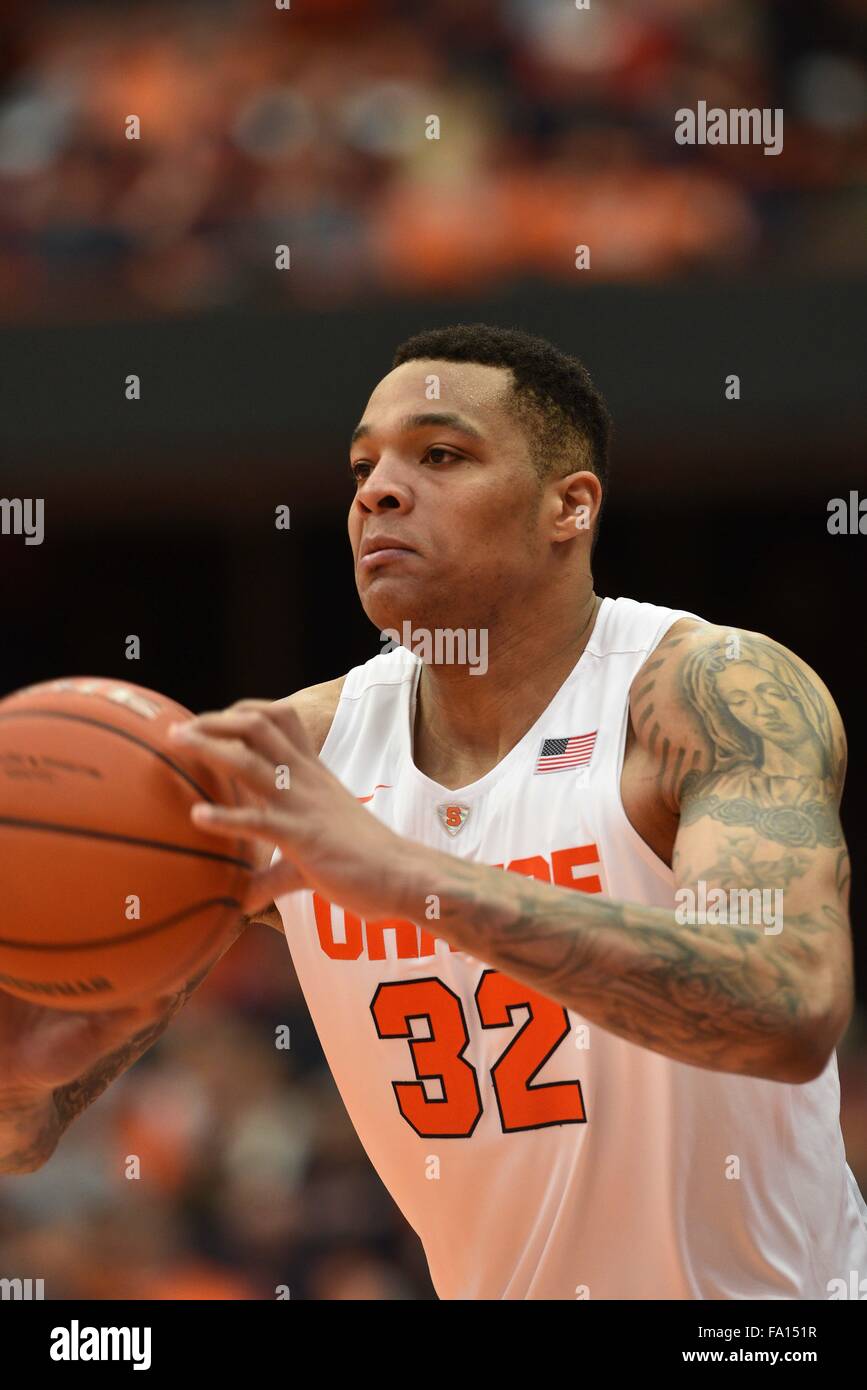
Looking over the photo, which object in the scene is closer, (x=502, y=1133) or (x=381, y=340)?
(x=502, y=1133)

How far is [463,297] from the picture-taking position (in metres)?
8.87

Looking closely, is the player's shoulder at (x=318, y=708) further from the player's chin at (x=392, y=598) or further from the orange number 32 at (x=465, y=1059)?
the orange number 32 at (x=465, y=1059)

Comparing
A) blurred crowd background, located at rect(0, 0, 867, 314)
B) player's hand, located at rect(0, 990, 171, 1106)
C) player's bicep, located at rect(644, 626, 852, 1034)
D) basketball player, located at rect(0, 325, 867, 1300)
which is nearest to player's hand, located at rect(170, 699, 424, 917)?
basketball player, located at rect(0, 325, 867, 1300)

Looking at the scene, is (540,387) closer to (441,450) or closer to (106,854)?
(441,450)

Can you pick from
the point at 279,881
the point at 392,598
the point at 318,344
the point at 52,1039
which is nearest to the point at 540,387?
the point at 392,598

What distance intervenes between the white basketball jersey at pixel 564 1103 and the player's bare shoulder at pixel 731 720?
0.13m

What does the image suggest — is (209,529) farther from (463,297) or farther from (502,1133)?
(502,1133)

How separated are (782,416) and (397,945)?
5849 mm

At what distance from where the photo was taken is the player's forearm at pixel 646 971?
8.99ft

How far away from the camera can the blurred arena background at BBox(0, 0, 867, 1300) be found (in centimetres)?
839

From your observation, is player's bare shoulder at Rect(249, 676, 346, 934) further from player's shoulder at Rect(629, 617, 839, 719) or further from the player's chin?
player's shoulder at Rect(629, 617, 839, 719)

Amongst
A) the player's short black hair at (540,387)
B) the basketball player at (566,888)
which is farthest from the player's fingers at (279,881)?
the player's short black hair at (540,387)

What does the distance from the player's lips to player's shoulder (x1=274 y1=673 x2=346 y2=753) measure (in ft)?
1.62

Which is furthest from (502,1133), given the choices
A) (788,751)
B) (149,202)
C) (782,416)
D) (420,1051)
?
(149,202)
